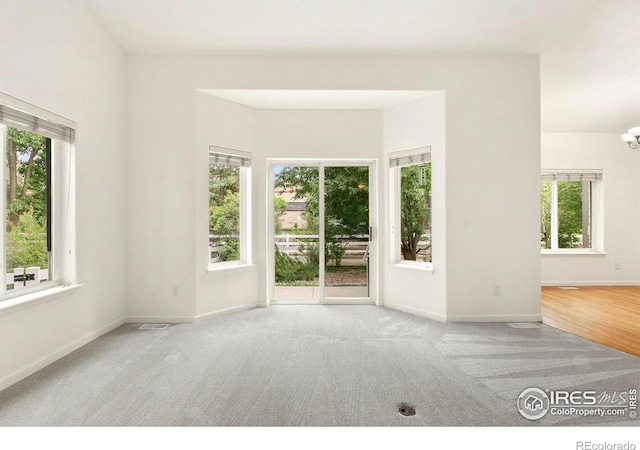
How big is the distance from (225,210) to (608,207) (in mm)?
7109

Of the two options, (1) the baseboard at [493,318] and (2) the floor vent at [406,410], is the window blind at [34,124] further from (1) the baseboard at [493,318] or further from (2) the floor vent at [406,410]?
(1) the baseboard at [493,318]

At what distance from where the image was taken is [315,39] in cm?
388

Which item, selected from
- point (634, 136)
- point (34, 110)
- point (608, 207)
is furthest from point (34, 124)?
point (608, 207)

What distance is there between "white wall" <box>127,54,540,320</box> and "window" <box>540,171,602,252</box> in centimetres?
333

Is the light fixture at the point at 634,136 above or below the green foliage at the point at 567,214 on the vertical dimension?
above

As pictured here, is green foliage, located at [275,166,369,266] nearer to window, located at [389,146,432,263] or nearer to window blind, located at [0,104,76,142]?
window, located at [389,146,432,263]

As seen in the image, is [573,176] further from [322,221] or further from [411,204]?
[322,221]

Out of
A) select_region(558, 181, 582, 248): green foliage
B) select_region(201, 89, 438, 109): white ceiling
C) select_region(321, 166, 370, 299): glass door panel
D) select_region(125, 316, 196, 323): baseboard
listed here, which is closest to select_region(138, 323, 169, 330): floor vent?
select_region(125, 316, 196, 323): baseboard

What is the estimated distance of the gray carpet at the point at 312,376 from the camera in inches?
83.6

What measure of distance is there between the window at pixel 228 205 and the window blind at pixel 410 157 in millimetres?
1995

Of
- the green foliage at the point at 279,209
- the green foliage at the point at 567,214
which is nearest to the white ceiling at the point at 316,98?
the green foliage at the point at 279,209
